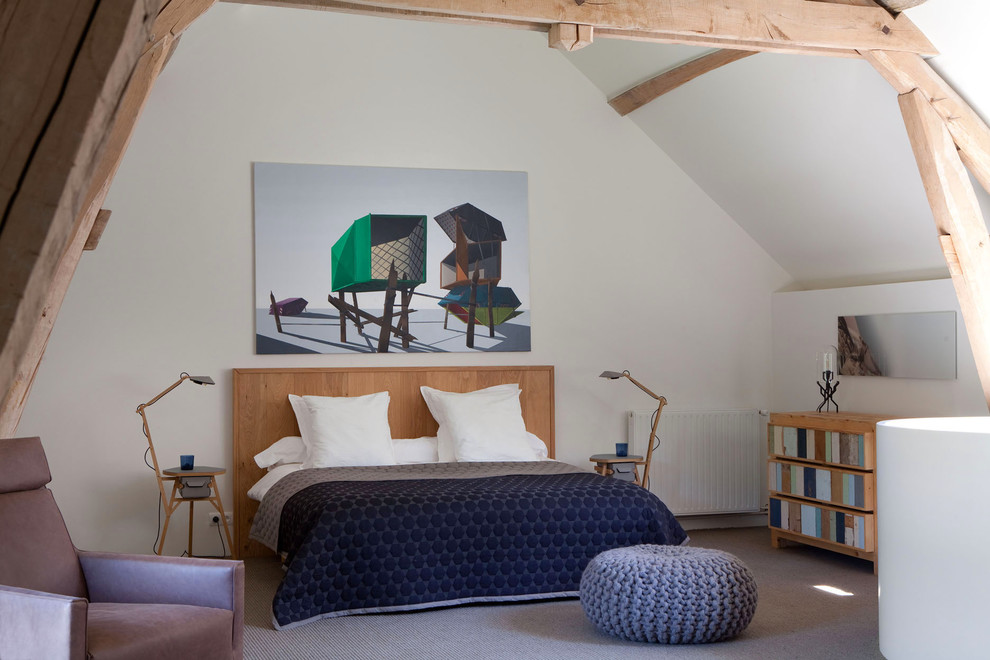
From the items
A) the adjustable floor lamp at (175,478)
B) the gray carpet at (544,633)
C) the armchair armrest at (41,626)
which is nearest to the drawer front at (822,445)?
the gray carpet at (544,633)

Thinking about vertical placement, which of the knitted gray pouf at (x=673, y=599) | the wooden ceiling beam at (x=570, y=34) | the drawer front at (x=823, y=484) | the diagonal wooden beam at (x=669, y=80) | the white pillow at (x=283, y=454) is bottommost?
the knitted gray pouf at (x=673, y=599)

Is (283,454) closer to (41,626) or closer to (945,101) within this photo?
(41,626)

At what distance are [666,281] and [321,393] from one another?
7.51 feet

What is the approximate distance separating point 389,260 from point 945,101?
9.84 feet

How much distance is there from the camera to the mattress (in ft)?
12.5

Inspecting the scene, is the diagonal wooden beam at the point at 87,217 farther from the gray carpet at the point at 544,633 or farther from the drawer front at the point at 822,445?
the drawer front at the point at 822,445

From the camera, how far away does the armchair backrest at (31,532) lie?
9.00ft

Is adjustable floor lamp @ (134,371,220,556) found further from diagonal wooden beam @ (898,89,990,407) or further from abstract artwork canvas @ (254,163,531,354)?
diagonal wooden beam @ (898,89,990,407)

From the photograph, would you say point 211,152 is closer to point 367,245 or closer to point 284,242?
point 284,242

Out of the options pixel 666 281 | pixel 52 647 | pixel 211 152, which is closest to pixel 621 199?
pixel 666 281

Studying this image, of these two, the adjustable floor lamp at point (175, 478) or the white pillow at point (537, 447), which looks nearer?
the adjustable floor lamp at point (175, 478)

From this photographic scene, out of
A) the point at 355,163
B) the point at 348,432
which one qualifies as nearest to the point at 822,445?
the point at 348,432

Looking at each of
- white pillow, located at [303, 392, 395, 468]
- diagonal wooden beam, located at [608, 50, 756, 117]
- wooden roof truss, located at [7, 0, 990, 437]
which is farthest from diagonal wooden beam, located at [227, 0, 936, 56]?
white pillow, located at [303, 392, 395, 468]

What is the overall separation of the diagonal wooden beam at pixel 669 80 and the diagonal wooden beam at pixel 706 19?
0.77m
